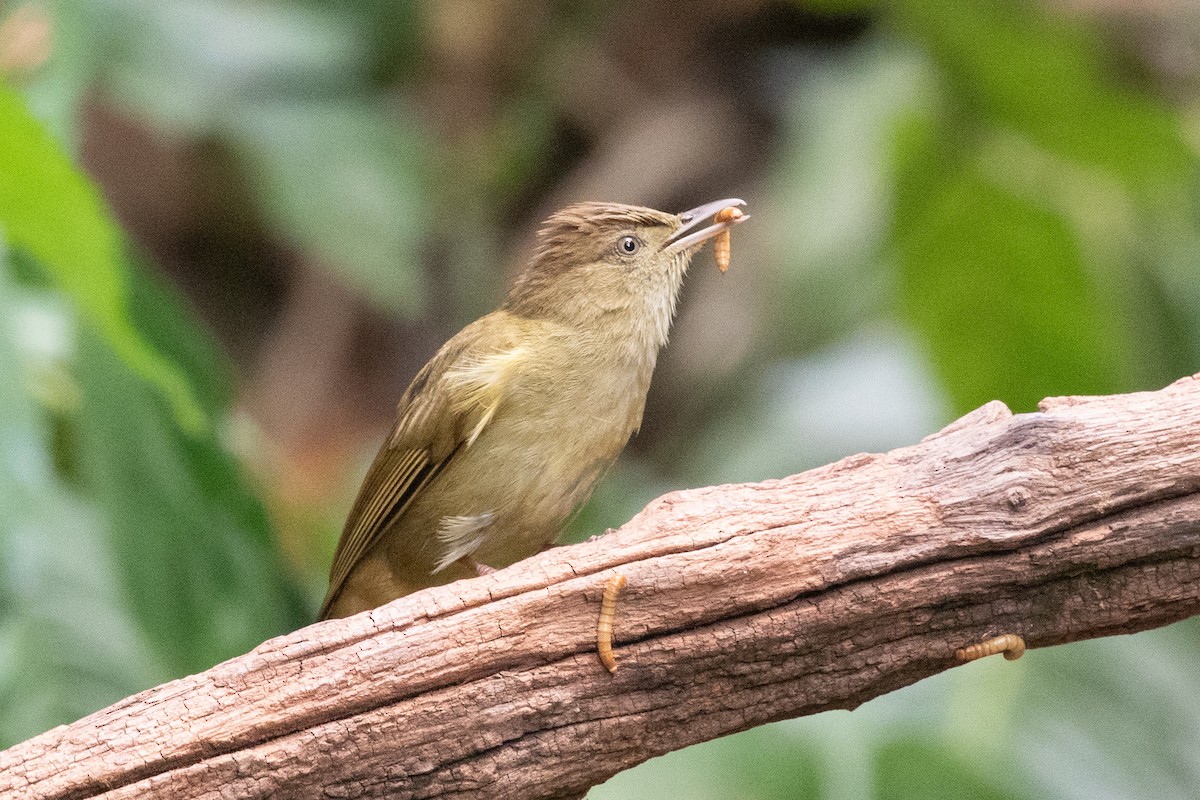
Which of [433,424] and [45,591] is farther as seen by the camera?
[45,591]

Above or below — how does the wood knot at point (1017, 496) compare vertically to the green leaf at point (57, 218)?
below

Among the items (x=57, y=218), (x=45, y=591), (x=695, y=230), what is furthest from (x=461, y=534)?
(x=45, y=591)

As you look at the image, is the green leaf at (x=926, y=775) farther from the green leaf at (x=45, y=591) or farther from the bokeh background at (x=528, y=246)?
the green leaf at (x=45, y=591)

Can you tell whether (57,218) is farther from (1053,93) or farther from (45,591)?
(1053,93)

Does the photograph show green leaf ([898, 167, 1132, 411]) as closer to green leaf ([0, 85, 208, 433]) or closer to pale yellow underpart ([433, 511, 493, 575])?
pale yellow underpart ([433, 511, 493, 575])

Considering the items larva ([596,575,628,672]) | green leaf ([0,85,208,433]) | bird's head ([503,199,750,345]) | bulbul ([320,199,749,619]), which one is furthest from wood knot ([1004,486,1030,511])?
green leaf ([0,85,208,433])

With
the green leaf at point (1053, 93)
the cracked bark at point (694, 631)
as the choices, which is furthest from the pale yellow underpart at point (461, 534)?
the green leaf at point (1053, 93)

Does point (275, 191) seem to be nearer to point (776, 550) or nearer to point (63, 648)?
point (63, 648)
